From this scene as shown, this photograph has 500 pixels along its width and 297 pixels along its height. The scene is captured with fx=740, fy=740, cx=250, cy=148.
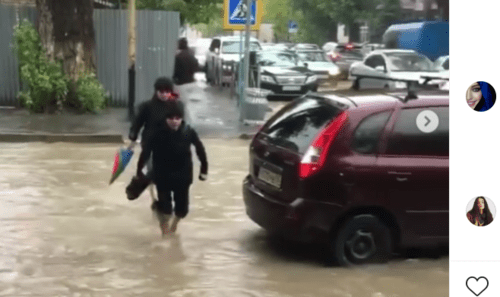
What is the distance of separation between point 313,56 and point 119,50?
14.0 meters

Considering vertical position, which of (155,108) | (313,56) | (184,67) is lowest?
(155,108)

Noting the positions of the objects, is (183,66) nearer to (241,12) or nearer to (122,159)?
(241,12)

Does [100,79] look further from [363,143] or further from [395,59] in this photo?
[363,143]

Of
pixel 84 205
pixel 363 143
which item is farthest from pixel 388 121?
pixel 84 205

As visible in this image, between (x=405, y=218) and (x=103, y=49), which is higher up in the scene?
(x=103, y=49)

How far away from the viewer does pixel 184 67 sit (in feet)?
53.0

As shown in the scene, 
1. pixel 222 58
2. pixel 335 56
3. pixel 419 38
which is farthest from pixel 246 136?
pixel 335 56

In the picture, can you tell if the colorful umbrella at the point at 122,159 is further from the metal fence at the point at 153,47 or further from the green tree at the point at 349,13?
the green tree at the point at 349,13

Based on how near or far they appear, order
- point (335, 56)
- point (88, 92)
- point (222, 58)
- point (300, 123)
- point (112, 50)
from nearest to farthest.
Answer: point (300, 123) → point (88, 92) → point (112, 50) → point (222, 58) → point (335, 56)

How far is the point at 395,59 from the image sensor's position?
2520 centimetres

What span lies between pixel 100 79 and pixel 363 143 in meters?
13.2

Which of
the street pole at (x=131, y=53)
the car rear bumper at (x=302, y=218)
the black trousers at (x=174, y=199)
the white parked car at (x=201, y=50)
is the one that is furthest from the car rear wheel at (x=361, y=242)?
the white parked car at (x=201, y=50)
